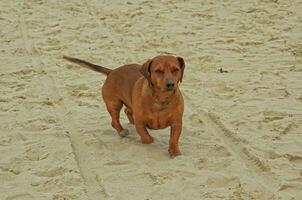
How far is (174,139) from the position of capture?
438cm

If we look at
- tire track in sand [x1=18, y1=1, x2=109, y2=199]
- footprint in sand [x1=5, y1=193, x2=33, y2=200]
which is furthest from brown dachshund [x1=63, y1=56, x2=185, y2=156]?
footprint in sand [x1=5, y1=193, x2=33, y2=200]

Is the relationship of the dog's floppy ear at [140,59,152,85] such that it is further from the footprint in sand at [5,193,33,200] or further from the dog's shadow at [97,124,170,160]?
the footprint in sand at [5,193,33,200]

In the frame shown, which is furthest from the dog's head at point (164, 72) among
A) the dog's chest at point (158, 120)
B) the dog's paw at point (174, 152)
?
the dog's paw at point (174, 152)

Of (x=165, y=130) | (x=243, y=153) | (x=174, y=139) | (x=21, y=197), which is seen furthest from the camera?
(x=165, y=130)

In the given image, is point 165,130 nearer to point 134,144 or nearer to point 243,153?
point 134,144

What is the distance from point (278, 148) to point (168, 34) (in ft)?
12.3

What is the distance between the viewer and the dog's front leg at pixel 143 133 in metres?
4.39

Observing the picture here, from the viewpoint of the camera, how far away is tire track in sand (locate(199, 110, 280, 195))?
4047 millimetres

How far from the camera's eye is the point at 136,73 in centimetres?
460

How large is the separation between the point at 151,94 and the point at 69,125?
1.26 metres

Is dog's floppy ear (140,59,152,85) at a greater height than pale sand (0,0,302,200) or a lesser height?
greater

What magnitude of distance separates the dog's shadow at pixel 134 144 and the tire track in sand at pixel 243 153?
45cm

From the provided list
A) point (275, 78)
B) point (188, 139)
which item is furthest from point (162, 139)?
point (275, 78)

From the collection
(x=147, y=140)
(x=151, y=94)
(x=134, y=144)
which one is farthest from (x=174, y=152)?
(x=151, y=94)
